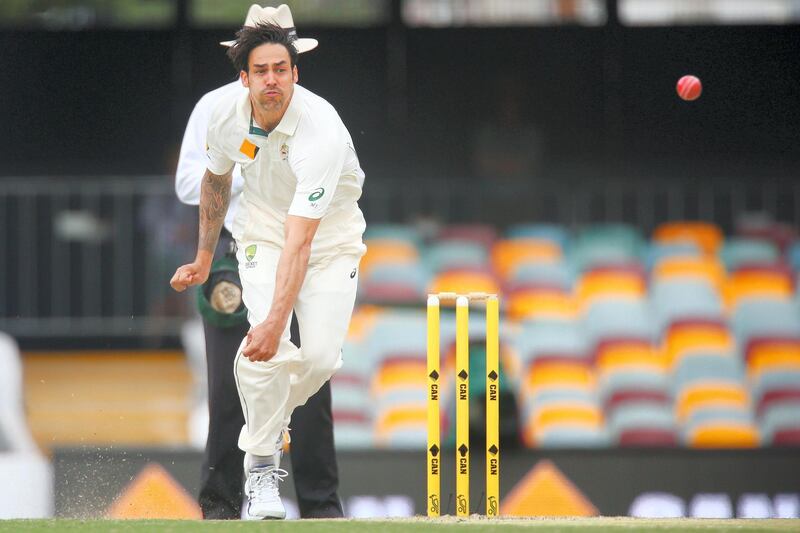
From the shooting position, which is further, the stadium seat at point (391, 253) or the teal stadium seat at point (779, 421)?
the stadium seat at point (391, 253)

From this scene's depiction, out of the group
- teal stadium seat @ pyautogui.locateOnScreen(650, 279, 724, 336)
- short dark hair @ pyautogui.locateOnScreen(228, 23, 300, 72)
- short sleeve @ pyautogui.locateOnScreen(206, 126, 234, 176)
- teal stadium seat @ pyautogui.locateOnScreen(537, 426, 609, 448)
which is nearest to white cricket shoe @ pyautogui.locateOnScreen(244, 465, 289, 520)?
short sleeve @ pyautogui.locateOnScreen(206, 126, 234, 176)

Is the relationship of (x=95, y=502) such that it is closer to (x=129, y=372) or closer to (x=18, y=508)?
(x=18, y=508)

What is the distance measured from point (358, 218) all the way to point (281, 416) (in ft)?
2.26

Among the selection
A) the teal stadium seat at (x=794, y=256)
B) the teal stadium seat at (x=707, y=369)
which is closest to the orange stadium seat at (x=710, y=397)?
the teal stadium seat at (x=707, y=369)

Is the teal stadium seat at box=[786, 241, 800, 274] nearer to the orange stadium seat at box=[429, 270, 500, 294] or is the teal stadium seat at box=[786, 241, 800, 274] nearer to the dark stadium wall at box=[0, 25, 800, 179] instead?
the dark stadium wall at box=[0, 25, 800, 179]

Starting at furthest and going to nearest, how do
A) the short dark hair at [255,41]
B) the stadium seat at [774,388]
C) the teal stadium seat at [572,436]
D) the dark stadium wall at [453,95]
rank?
1. the dark stadium wall at [453,95]
2. the stadium seat at [774,388]
3. the teal stadium seat at [572,436]
4. the short dark hair at [255,41]

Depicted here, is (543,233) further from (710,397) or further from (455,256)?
(710,397)

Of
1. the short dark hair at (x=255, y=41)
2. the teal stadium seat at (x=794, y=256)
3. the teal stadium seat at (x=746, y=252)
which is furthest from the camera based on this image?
the teal stadium seat at (x=746, y=252)

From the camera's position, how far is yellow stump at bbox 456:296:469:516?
5027 millimetres

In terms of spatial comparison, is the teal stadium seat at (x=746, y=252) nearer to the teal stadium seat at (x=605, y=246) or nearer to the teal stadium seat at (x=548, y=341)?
the teal stadium seat at (x=605, y=246)

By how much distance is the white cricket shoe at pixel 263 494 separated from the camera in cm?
488

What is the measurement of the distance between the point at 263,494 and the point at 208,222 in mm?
908

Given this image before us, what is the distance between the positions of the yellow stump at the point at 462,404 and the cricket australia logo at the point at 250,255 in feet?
2.15

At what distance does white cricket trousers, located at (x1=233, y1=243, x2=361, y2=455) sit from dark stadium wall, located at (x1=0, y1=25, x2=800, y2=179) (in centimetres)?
564
